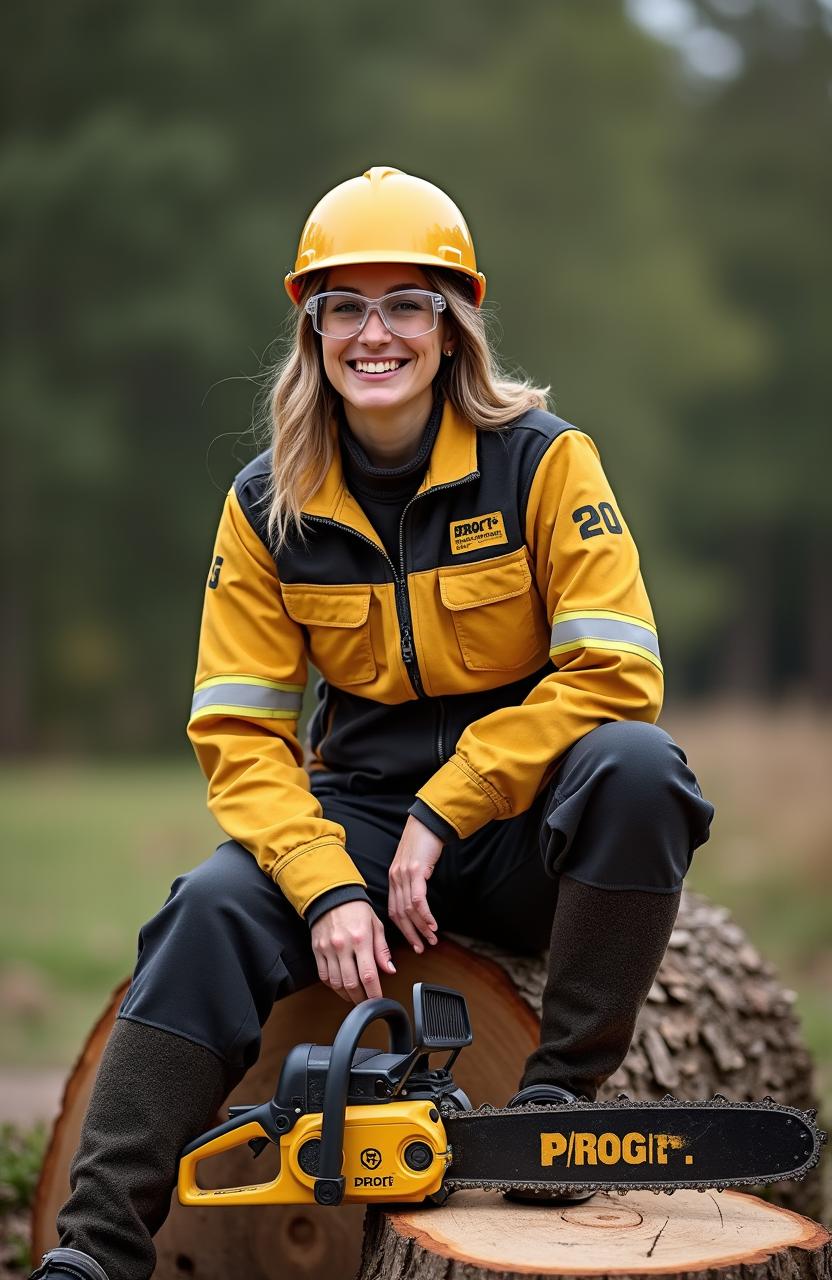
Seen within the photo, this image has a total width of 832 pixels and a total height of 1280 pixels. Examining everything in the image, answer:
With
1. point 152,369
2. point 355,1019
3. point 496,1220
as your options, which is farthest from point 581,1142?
point 152,369

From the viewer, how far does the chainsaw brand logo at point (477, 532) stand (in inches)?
119

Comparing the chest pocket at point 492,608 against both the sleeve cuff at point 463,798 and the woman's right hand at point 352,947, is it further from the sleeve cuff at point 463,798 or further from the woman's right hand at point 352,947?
the woman's right hand at point 352,947

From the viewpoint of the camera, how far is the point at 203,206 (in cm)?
2091

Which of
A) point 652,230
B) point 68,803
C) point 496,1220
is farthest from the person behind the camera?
point 652,230

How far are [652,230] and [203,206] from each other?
23.7ft

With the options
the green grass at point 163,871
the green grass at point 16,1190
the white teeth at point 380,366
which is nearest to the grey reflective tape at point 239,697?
the white teeth at point 380,366

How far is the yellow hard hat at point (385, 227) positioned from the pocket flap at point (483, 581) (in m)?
0.58

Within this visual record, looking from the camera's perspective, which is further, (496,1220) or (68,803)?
(68,803)

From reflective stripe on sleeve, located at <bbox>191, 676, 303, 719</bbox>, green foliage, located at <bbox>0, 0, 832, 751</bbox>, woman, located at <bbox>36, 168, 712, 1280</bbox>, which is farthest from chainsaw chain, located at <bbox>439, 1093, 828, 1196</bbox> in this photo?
green foliage, located at <bbox>0, 0, 832, 751</bbox>

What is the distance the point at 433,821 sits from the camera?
9.38 ft

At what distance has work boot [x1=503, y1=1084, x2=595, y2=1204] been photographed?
8.32ft

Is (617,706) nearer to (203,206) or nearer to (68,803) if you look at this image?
(68,803)

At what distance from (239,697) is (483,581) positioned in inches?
20.7

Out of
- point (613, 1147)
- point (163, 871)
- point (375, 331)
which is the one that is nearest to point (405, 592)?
point (375, 331)
